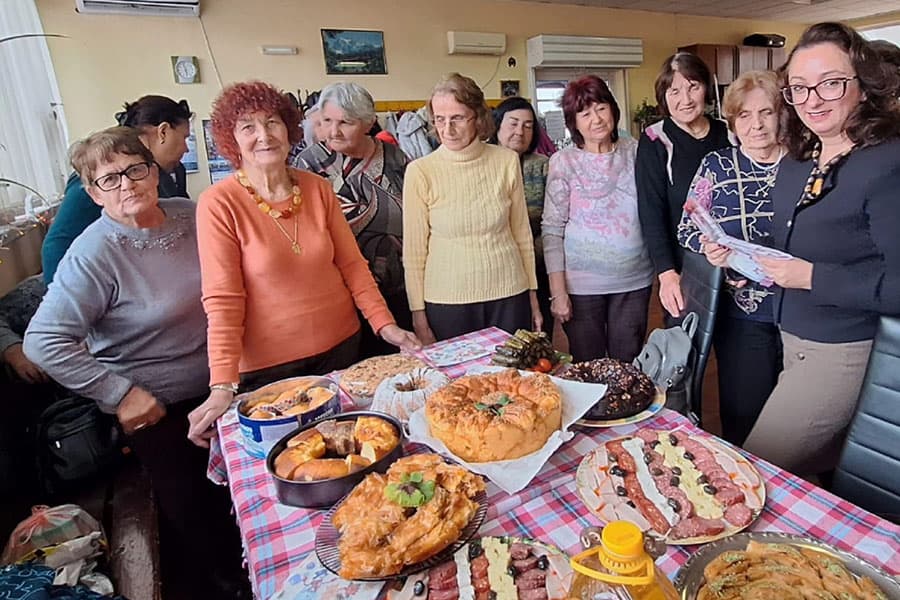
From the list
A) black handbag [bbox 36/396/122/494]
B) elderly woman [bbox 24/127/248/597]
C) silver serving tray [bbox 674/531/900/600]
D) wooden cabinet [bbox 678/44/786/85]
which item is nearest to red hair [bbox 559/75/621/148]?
elderly woman [bbox 24/127/248/597]

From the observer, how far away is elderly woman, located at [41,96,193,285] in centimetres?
177

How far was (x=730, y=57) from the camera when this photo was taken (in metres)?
6.85

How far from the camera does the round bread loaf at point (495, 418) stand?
94 centimetres

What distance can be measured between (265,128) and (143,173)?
1.18 ft

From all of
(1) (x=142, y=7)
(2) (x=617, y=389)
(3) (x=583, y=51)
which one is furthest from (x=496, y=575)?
(3) (x=583, y=51)

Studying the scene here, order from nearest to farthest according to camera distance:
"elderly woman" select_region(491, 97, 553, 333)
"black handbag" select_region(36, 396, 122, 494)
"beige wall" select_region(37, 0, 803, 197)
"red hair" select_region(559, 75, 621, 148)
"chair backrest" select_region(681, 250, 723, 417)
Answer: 1. "chair backrest" select_region(681, 250, 723, 417)
2. "black handbag" select_region(36, 396, 122, 494)
3. "red hair" select_region(559, 75, 621, 148)
4. "elderly woman" select_region(491, 97, 553, 333)
5. "beige wall" select_region(37, 0, 803, 197)

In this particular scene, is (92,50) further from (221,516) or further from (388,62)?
(221,516)

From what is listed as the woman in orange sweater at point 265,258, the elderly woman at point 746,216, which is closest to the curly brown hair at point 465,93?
the woman in orange sweater at point 265,258

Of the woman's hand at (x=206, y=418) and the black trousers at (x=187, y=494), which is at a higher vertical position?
the woman's hand at (x=206, y=418)

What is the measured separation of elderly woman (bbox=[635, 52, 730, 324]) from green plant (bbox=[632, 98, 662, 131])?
489 cm

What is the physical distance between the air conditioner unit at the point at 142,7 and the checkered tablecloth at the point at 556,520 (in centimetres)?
421

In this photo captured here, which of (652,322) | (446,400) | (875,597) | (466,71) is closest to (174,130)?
(446,400)

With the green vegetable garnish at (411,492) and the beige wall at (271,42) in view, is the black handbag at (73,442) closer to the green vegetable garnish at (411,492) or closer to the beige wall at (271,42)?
the green vegetable garnish at (411,492)

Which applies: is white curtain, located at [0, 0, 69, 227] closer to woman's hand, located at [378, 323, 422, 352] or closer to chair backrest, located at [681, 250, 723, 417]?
woman's hand, located at [378, 323, 422, 352]
